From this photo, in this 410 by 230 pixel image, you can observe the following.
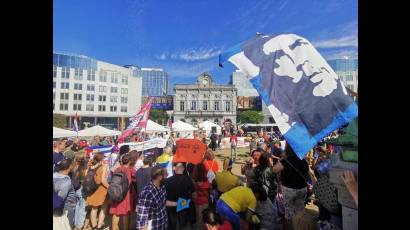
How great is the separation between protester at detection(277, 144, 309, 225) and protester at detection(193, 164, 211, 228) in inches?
63.5

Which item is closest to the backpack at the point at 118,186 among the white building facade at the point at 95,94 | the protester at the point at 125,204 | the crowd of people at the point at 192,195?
the crowd of people at the point at 192,195

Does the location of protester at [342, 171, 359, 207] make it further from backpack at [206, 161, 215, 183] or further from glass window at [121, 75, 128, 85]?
glass window at [121, 75, 128, 85]

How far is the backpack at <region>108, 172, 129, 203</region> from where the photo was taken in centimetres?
482

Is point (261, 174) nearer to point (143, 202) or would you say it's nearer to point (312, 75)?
point (143, 202)

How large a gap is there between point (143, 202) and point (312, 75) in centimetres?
288

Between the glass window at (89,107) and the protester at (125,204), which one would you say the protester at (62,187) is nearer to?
the protester at (125,204)

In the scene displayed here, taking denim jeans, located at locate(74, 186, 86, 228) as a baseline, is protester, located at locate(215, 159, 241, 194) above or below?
above

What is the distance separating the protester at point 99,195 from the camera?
17.0ft

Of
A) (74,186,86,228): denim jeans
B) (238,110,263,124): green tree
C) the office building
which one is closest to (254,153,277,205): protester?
(74,186,86,228): denim jeans

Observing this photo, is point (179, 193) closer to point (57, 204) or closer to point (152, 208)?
point (152, 208)

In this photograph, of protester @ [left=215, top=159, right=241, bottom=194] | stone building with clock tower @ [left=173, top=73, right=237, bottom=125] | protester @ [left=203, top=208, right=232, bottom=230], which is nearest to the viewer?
protester @ [left=203, top=208, right=232, bottom=230]

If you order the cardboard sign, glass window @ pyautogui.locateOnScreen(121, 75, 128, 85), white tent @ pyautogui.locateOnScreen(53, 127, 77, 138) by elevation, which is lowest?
white tent @ pyautogui.locateOnScreen(53, 127, 77, 138)

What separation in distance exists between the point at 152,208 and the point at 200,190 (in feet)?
4.25
